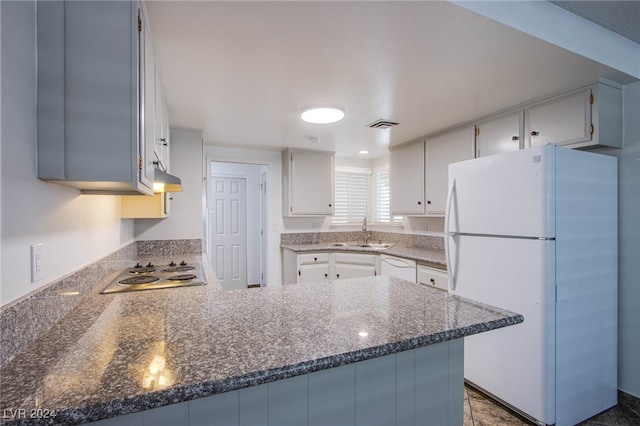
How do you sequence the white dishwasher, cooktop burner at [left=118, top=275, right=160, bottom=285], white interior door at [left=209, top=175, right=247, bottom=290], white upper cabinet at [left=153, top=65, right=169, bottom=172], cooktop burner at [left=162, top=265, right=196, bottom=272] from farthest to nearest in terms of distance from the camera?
white interior door at [left=209, top=175, right=247, bottom=290] → the white dishwasher → cooktop burner at [left=162, top=265, right=196, bottom=272] → cooktop burner at [left=118, top=275, right=160, bottom=285] → white upper cabinet at [left=153, top=65, right=169, bottom=172]

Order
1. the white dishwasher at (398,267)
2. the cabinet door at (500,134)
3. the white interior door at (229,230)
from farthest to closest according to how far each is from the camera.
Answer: the white interior door at (229,230), the white dishwasher at (398,267), the cabinet door at (500,134)

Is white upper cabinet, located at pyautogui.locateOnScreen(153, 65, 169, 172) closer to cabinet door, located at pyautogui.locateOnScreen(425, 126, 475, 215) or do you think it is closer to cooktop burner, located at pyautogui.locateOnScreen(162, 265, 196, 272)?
cooktop burner, located at pyautogui.locateOnScreen(162, 265, 196, 272)

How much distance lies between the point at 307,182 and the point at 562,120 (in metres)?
2.64

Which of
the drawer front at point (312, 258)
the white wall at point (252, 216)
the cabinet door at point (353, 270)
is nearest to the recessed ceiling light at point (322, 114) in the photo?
the drawer front at point (312, 258)

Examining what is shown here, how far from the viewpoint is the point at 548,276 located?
1.79 meters

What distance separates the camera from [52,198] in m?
1.09

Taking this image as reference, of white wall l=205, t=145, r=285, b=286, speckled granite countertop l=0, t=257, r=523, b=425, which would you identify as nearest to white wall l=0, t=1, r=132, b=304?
speckled granite countertop l=0, t=257, r=523, b=425

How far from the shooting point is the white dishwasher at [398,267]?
309 centimetres

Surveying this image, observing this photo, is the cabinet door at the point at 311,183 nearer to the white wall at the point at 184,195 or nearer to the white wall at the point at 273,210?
the white wall at the point at 273,210

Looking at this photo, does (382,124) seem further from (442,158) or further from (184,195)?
(184,195)

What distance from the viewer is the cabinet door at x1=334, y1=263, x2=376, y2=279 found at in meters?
3.71

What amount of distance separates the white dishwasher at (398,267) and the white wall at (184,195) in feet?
6.56

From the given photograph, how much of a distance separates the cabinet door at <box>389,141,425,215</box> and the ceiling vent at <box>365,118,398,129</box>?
642mm

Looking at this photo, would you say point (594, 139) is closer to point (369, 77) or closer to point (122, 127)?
point (369, 77)
